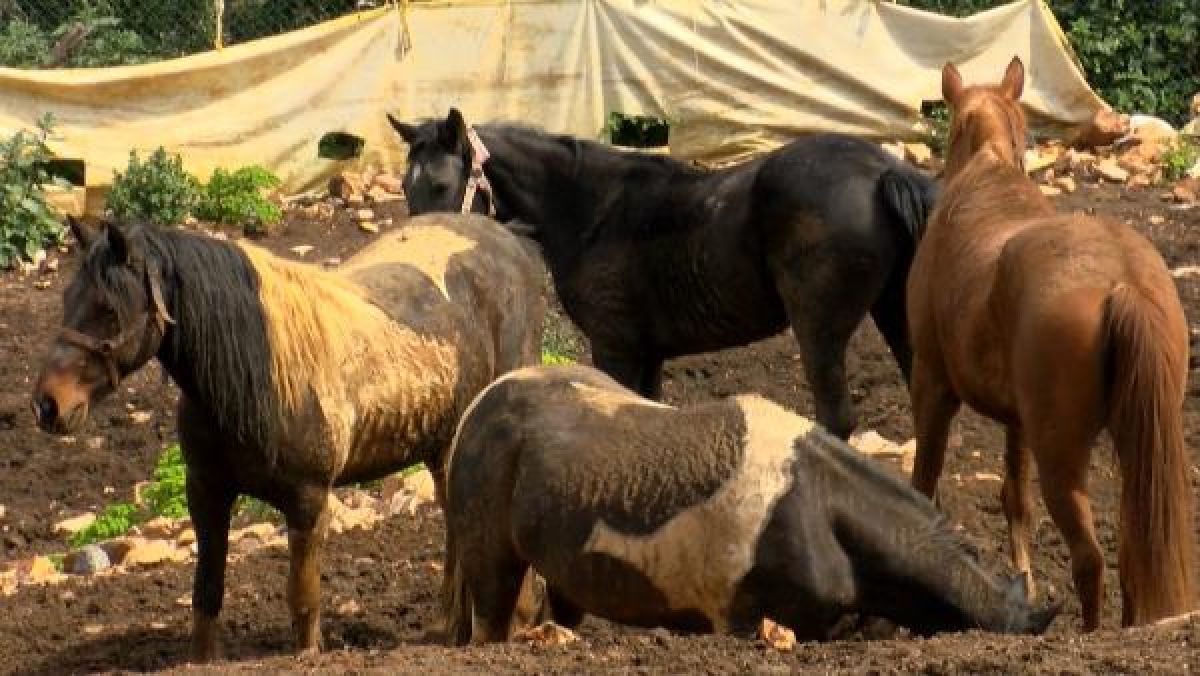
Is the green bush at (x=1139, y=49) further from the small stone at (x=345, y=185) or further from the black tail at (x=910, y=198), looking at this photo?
the black tail at (x=910, y=198)

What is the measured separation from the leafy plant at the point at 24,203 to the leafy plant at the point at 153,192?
1.65 ft

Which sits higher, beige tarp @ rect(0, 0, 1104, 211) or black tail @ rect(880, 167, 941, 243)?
black tail @ rect(880, 167, 941, 243)

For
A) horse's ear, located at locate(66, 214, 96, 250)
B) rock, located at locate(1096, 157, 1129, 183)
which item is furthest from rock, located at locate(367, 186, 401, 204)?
horse's ear, located at locate(66, 214, 96, 250)

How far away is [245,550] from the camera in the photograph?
34.6 ft

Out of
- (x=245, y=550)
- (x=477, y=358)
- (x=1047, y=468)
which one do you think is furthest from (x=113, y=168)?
(x=1047, y=468)

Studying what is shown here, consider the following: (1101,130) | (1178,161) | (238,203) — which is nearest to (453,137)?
(238,203)

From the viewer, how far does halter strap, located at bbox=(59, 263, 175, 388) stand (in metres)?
8.02

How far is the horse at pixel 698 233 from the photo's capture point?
1123 cm

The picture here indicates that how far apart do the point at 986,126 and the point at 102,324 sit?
3.78 metres

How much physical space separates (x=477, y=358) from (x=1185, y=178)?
9788 millimetres

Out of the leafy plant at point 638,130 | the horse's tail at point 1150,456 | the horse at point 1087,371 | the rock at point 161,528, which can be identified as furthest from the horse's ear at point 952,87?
the leafy plant at point 638,130

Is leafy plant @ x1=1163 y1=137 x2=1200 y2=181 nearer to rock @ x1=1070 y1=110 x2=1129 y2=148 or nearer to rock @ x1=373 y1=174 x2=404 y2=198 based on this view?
rock @ x1=1070 y1=110 x2=1129 y2=148

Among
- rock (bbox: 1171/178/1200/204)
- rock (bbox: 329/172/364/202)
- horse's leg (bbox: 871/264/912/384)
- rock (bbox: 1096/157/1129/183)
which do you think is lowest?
rock (bbox: 329/172/364/202)

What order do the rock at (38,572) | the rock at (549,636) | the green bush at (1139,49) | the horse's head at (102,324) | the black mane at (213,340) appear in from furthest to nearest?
the green bush at (1139,49)
the rock at (38,572)
the black mane at (213,340)
the horse's head at (102,324)
the rock at (549,636)
